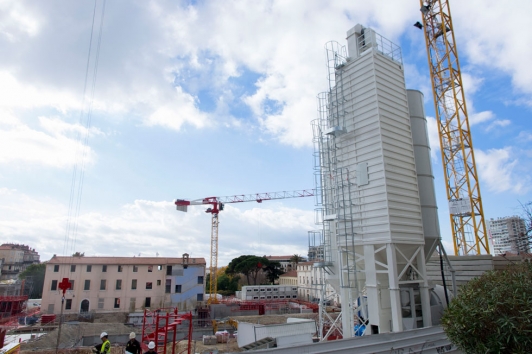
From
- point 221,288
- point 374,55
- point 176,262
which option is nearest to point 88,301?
point 176,262

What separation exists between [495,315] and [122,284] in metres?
49.4

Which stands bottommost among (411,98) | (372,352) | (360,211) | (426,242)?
(372,352)

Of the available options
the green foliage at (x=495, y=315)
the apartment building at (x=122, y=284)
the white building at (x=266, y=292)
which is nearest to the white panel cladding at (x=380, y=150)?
the green foliage at (x=495, y=315)

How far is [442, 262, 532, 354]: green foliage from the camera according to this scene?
6.84 meters

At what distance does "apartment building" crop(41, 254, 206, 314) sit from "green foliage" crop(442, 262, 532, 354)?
1819 inches

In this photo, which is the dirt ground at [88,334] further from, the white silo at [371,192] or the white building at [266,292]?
the white building at [266,292]

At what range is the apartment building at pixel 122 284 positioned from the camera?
45.4 meters

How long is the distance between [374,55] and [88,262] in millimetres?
47187

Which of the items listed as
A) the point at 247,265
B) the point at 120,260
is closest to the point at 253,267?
the point at 247,265

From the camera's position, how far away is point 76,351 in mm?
21734

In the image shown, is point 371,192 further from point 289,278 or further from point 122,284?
point 289,278

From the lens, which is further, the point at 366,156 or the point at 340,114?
the point at 340,114

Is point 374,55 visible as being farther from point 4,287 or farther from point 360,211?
point 4,287

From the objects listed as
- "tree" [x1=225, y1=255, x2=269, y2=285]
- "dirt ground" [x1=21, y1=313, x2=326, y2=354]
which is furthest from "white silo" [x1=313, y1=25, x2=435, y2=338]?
"tree" [x1=225, y1=255, x2=269, y2=285]
